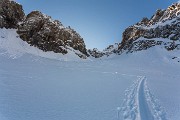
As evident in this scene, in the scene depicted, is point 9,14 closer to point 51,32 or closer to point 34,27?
point 34,27

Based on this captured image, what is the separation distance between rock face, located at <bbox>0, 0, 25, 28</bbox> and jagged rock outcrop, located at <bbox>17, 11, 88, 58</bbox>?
6.56ft

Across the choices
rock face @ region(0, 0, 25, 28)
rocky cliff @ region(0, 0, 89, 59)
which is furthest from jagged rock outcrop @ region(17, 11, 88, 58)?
rock face @ region(0, 0, 25, 28)

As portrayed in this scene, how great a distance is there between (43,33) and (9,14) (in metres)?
10.5

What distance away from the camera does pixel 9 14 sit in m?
61.9

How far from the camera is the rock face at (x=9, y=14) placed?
60062 mm

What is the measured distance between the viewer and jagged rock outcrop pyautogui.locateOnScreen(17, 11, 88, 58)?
62.6 m

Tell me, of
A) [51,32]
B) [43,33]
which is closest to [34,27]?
[43,33]

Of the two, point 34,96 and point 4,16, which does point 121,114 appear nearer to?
point 34,96

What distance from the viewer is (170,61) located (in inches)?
2271

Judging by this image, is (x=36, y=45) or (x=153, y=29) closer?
(x=36, y=45)

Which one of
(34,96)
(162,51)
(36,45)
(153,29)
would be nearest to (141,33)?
(153,29)

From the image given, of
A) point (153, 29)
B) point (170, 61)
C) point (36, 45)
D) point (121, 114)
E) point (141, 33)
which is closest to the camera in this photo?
point (121, 114)

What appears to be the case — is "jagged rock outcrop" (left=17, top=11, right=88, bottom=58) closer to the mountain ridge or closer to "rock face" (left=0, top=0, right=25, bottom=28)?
the mountain ridge

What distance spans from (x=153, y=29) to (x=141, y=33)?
24.0ft
